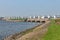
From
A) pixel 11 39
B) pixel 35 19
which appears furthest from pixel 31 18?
pixel 11 39

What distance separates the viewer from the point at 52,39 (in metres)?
18.4

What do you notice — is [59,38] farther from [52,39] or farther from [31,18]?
[31,18]

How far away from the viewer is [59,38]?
18516 mm

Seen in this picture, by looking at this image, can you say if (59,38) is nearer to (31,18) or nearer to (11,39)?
(11,39)

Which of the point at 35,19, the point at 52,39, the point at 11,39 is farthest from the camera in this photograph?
the point at 35,19

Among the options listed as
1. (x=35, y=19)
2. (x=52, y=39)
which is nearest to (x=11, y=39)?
(x=52, y=39)

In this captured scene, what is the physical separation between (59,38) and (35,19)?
512ft

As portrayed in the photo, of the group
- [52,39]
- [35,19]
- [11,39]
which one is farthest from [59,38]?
[35,19]

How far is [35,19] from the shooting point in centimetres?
17450

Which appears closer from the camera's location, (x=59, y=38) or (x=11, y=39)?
(x=59, y=38)

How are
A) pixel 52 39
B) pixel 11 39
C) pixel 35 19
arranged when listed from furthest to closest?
pixel 35 19 → pixel 11 39 → pixel 52 39

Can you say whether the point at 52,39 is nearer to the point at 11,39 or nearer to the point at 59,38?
the point at 59,38

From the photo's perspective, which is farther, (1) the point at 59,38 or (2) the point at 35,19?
(2) the point at 35,19

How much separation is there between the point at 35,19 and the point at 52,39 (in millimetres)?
156157
